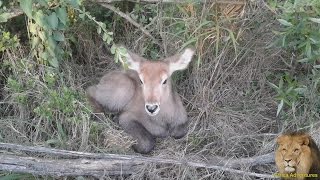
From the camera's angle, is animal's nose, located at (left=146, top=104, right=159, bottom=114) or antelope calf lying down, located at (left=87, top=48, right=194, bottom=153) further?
antelope calf lying down, located at (left=87, top=48, right=194, bottom=153)

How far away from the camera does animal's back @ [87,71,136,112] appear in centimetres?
643

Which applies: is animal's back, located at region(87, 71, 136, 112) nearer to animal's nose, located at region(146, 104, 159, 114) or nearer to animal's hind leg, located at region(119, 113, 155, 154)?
animal's hind leg, located at region(119, 113, 155, 154)

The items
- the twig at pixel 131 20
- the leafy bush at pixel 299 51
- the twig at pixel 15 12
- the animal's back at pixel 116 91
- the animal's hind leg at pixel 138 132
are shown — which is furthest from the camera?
the twig at pixel 131 20

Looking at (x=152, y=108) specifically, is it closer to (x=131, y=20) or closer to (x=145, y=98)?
(x=145, y=98)

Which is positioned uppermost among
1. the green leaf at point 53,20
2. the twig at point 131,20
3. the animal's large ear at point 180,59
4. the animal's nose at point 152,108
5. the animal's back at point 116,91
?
the green leaf at point 53,20

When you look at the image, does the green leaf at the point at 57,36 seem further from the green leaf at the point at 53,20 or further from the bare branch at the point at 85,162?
the bare branch at the point at 85,162

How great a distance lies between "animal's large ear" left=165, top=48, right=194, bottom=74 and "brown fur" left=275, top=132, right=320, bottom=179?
1.50m

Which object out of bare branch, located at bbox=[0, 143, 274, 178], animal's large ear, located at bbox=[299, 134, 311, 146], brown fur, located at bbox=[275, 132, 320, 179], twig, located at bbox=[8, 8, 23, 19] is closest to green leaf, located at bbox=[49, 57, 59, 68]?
twig, located at bbox=[8, 8, 23, 19]

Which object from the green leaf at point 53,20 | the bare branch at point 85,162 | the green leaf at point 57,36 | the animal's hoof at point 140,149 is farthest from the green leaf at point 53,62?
the animal's hoof at point 140,149

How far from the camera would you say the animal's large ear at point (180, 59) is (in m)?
6.07

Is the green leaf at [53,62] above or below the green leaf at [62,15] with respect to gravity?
below

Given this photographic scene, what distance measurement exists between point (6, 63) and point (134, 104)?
1.37m

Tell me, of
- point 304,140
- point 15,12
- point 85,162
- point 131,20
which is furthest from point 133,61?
point 304,140

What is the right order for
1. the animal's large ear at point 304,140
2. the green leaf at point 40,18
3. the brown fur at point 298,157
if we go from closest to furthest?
the brown fur at point 298,157 → the animal's large ear at point 304,140 → the green leaf at point 40,18
